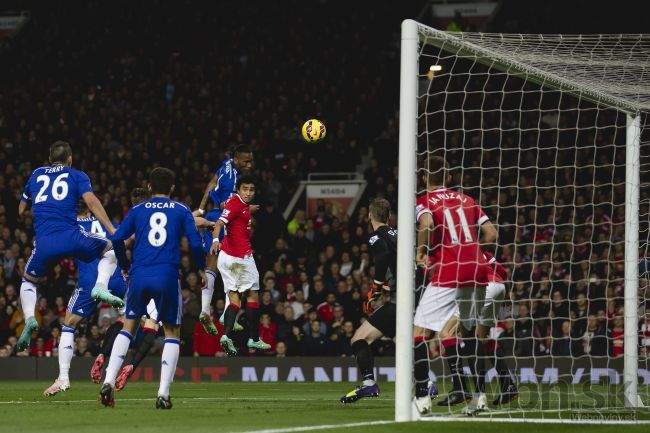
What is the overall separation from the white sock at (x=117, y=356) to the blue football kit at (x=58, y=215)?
7.59ft

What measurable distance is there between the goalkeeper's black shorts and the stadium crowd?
4249mm

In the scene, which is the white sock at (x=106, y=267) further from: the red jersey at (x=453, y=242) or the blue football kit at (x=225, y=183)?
the red jersey at (x=453, y=242)

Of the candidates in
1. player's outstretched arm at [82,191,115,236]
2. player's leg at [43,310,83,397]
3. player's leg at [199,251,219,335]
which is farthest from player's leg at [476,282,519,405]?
player's leg at [43,310,83,397]

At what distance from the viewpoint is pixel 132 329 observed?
966 centimetres

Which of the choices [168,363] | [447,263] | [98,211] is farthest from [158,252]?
[447,263]

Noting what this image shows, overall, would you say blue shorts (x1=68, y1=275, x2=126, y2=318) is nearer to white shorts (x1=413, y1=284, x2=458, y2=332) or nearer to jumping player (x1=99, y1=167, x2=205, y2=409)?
jumping player (x1=99, y1=167, x2=205, y2=409)

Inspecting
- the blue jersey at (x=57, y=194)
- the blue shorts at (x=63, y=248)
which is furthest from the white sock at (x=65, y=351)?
the blue jersey at (x=57, y=194)

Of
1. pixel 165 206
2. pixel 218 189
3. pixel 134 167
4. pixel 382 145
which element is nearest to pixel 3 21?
pixel 134 167

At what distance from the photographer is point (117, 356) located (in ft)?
31.2

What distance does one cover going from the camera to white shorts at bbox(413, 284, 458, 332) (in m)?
9.47

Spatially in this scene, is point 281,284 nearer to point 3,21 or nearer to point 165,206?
point 165,206

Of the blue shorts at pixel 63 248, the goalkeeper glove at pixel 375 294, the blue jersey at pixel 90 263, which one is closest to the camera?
the goalkeeper glove at pixel 375 294

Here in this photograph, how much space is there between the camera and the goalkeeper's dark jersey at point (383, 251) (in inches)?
420

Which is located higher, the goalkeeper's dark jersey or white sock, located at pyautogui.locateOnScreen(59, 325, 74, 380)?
the goalkeeper's dark jersey
